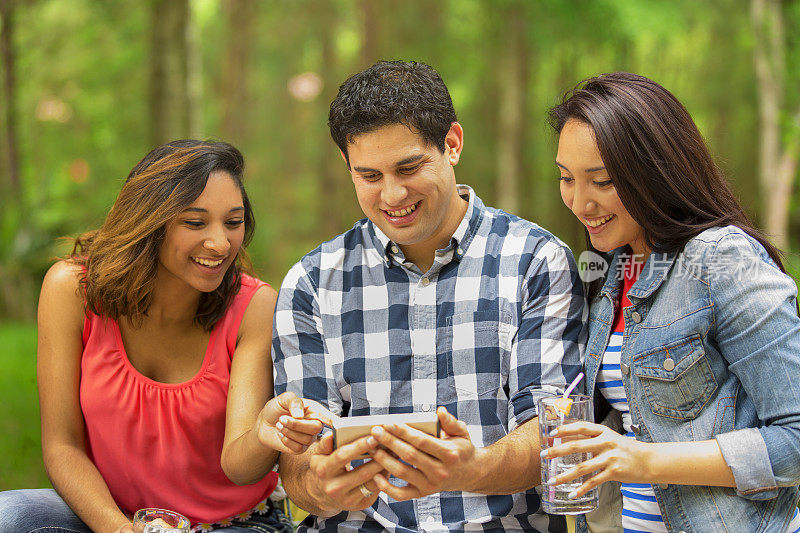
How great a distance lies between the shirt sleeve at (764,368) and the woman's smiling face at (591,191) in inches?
13.7

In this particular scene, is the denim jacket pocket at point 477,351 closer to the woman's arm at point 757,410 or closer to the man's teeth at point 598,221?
the man's teeth at point 598,221

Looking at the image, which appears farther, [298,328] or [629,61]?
[629,61]

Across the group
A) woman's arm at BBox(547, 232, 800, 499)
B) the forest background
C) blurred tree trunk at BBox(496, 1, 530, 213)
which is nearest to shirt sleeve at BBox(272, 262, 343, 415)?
woman's arm at BBox(547, 232, 800, 499)

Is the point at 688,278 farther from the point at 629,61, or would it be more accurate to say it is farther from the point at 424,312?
the point at 629,61

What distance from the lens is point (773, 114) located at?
11.2 m

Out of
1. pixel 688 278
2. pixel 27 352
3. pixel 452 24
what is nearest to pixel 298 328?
pixel 688 278

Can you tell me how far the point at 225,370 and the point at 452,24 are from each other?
16.5 meters

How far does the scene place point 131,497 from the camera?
2.83 meters

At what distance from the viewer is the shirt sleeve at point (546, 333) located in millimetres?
2525

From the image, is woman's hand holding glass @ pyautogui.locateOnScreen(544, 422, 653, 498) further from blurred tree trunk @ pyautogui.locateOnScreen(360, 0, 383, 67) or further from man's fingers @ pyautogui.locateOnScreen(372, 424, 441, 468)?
blurred tree trunk @ pyautogui.locateOnScreen(360, 0, 383, 67)

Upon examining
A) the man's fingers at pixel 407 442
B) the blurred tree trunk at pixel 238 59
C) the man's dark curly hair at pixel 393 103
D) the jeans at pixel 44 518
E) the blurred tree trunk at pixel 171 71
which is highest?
the blurred tree trunk at pixel 238 59

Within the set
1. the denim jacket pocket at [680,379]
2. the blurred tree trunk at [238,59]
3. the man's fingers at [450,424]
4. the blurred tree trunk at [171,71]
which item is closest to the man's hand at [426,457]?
the man's fingers at [450,424]

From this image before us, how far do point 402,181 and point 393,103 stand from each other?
0.81 ft

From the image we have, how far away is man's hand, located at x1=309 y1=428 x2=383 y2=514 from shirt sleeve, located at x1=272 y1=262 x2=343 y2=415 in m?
0.47
